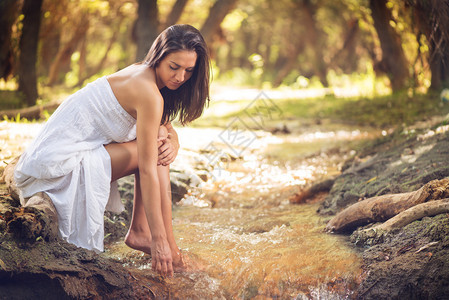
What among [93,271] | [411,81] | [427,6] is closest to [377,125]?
[411,81]

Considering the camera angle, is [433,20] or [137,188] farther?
[433,20]

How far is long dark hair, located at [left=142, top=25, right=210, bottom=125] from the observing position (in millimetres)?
2754

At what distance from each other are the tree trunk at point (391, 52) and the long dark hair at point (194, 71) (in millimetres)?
7549

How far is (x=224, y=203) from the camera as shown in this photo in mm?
4492

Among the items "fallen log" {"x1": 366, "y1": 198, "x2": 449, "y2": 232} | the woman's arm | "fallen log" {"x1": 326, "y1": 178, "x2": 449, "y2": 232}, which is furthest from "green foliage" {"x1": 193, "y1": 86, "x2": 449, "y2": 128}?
the woman's arm

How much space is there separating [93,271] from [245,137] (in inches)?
219

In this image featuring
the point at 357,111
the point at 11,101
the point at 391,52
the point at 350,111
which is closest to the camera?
the point at 11,101

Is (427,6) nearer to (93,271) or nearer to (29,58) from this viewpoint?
(93,271)

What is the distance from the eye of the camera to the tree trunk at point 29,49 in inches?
330

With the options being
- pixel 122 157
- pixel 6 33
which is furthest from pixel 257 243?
pixel 6 33

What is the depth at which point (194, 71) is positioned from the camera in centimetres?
301

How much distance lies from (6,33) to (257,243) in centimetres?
730

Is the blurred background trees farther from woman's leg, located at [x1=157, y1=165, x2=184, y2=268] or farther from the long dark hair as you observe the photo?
woman's leg, located at [x1=157, y1=165, x2=184, y2=268]

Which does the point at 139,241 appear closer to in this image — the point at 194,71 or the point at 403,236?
the point at 194,71
